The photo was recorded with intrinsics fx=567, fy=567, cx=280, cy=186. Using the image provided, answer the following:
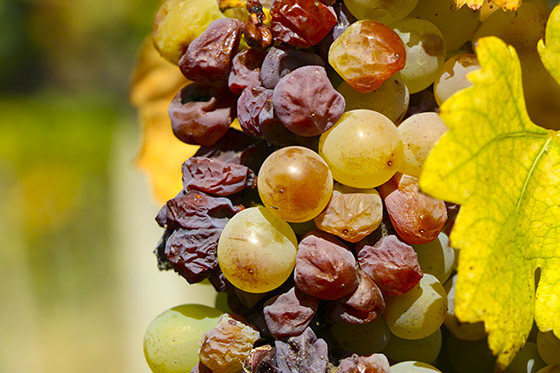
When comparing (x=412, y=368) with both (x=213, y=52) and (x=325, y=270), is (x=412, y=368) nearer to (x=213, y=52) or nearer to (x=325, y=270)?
(x=325, y=270)

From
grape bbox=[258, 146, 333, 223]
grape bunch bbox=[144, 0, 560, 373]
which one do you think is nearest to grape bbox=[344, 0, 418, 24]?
grape bunch bbox=[144, 0, 560, 373]

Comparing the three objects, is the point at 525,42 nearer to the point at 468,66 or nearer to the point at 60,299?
the point at 468,66

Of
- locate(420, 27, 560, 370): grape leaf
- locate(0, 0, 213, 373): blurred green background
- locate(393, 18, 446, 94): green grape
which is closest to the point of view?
locate(420, 27, 560, 370): grape leaf

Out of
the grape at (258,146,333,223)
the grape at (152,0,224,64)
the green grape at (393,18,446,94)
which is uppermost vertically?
the grape at (152,0,224,64)

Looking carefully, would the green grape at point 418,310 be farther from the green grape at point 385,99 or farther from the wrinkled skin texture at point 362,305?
the green grape at point 385,99

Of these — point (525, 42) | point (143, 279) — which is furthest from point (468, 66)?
point (143, 279)

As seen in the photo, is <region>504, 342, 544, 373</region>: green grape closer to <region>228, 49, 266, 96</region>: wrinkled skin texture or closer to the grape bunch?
the grape bunch

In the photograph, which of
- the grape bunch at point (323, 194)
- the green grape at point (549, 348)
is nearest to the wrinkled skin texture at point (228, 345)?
the grape bunch at point (323, 194)
